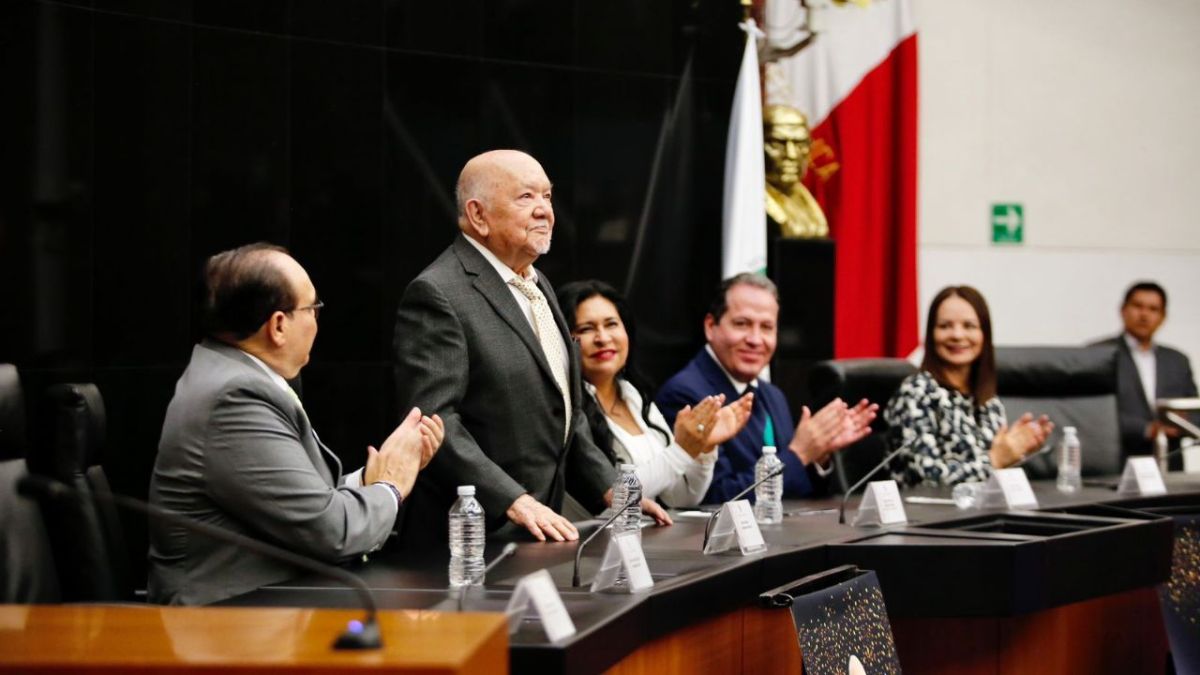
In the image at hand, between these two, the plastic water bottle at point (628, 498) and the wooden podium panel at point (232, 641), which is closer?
the wooden podium panel at point (232, 641)

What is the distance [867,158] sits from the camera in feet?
23.1

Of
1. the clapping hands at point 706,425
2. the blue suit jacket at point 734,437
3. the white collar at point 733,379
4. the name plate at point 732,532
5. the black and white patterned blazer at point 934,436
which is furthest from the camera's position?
the black and white patterned blazer at point 934,436

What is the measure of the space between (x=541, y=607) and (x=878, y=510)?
1.58 meters

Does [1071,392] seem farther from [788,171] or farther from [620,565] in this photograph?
[620,565]

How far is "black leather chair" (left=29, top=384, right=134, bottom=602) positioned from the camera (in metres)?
2.66

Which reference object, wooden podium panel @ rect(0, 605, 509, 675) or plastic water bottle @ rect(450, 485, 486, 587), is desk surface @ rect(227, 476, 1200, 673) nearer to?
plastic water bottle @ rect(450, 485, 486, 587)

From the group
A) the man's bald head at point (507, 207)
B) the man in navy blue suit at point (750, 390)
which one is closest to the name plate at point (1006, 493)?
the man in navy blue suit at point (750, 390)

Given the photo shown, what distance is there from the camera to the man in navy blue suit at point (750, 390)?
410 centimetres

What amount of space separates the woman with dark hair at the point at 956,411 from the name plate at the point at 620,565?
2048 millimetres

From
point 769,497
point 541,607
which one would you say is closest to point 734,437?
point 769,497

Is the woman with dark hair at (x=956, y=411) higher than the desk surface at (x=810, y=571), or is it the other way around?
the woman with dark hair at (x=956, y=411)

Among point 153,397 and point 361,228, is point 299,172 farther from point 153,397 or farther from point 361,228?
point 153,397

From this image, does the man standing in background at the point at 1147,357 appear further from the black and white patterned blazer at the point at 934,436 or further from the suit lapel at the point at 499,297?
the suit lapel at the point at 499,297

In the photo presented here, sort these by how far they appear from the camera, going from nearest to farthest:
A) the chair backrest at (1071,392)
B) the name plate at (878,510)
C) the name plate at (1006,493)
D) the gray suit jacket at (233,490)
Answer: the gray suit jacket at (233,490) → the name plate at (878,510) → the name plate at (1006,493) → the chair backrest at (1071,392)
